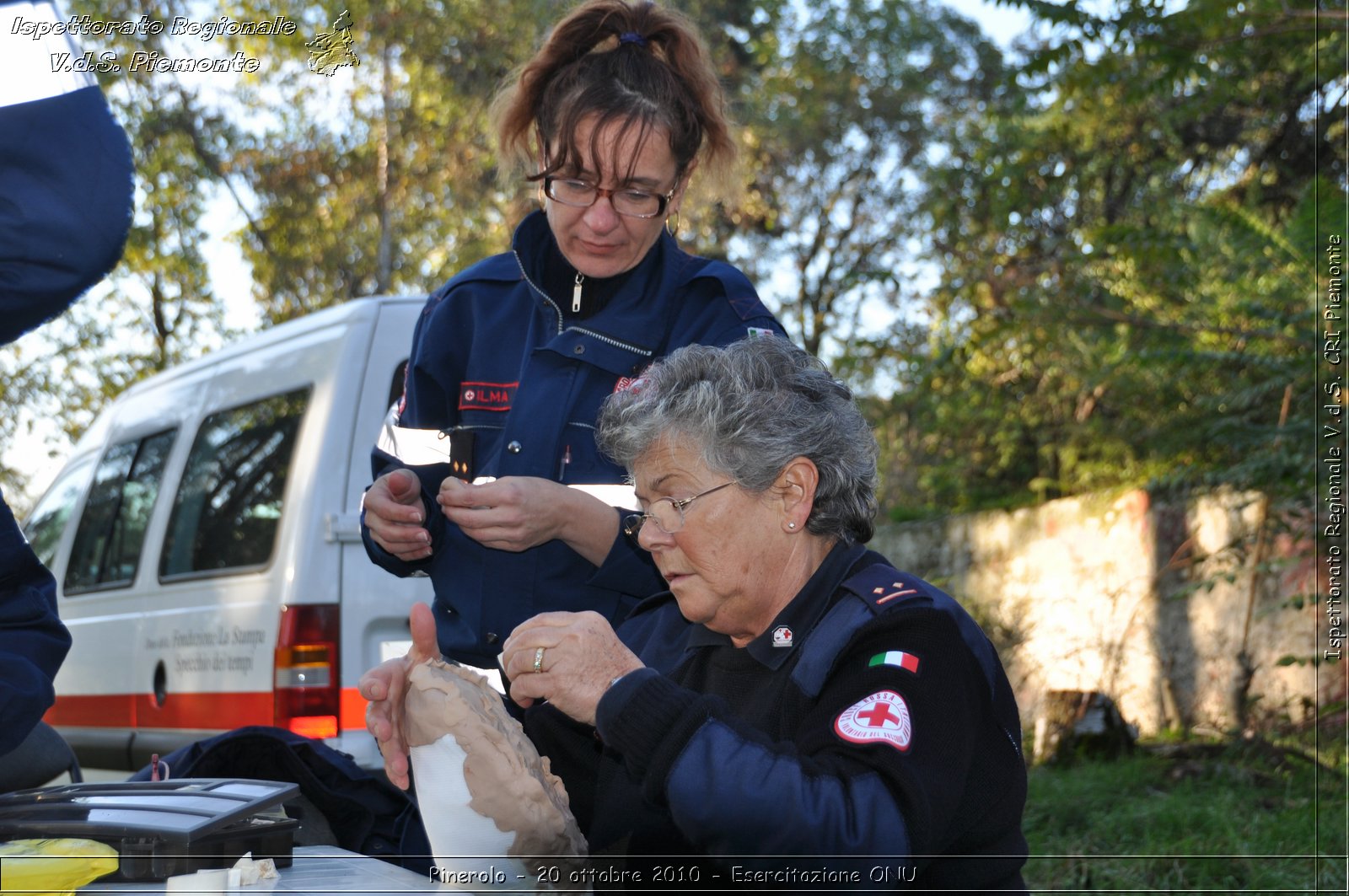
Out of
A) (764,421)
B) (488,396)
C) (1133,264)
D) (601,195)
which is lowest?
(764,421)

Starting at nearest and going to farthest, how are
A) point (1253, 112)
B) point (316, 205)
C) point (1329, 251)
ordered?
point (1329, 251) < point (1253, 112) < point (316, 205)

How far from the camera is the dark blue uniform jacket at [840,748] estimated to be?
5.15ft

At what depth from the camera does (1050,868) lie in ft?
13.6

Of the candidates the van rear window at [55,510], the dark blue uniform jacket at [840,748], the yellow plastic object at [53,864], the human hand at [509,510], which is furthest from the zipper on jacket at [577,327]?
the van rear window at [55,510]

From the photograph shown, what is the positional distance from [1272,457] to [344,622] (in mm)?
3357

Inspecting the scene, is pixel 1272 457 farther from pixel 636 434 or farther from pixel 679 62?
pixel 636 434

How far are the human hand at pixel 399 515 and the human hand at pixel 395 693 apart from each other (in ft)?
1.36

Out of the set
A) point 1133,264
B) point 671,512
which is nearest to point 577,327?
point 671,512

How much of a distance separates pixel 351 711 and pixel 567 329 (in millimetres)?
1965

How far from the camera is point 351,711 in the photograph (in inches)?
157

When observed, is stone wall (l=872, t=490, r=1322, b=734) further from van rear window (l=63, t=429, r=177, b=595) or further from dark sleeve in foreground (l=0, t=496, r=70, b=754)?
dark sleeve in foreground (l=0, t=496, r=70, b=754)

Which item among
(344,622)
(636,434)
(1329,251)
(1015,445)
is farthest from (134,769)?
(1015,445)

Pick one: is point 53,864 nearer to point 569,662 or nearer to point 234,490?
point 569,662

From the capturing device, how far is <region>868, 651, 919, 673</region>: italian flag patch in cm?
→ 169
